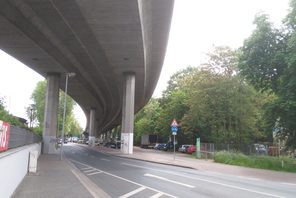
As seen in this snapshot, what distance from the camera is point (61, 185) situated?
1555 centimetres

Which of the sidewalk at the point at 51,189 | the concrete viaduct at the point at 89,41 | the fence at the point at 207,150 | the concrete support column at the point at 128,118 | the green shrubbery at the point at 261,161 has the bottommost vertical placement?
the sidewalk at the point at 51,189

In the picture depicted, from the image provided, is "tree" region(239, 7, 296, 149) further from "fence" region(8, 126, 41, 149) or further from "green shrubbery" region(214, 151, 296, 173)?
"fence" region(8, 126, 41, 149)

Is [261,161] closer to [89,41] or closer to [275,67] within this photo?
[275,67]

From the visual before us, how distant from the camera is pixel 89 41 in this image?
36062 mm

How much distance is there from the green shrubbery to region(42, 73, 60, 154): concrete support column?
2239cm

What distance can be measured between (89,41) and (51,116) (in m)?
18.7

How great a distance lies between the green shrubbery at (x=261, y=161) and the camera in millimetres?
29938

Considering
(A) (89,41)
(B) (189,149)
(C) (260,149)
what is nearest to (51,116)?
(A) (89,41)

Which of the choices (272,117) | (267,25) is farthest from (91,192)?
(267,25)

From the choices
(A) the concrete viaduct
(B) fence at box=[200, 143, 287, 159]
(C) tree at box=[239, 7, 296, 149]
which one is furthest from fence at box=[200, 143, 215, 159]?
(C) tree at box=[239, 7, 296, 149]

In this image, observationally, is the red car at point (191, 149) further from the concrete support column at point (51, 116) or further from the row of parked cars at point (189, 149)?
the concrete support column at point (51, 116)

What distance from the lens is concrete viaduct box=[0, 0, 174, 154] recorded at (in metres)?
27.5

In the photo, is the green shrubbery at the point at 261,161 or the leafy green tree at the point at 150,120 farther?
the leafy green tree at the point at 150,120

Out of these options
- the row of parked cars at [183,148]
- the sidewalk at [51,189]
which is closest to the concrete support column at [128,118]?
the row of parked cars at [183,148]
